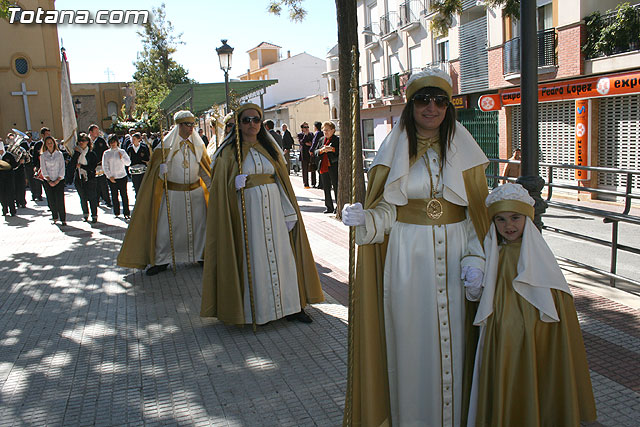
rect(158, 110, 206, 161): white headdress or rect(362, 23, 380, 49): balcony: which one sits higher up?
rect(362, 23, 380, 49): balcony

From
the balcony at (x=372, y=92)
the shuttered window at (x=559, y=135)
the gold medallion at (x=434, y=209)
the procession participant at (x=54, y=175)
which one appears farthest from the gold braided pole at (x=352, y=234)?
the balcony at (x=372, y=92)

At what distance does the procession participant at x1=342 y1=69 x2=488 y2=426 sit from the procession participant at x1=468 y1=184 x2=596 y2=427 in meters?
0.14

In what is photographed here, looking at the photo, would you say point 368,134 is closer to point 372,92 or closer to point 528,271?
point 372,92

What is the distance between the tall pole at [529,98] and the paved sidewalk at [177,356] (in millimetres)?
1380

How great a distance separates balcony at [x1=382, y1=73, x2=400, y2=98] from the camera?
30.3 m

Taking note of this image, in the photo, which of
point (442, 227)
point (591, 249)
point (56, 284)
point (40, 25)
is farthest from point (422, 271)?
point (40, 25)

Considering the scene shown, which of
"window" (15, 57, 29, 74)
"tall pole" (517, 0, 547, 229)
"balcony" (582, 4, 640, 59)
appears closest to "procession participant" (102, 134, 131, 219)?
"tall pole" (517, 0, 547, 229)

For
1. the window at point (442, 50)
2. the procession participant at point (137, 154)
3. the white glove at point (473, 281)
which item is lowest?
the white glove at point (473, 281)

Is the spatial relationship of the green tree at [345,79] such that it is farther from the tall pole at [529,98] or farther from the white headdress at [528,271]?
the white headdress at [528,271]

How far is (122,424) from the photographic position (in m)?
3.70

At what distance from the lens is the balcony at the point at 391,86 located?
30.3 metres

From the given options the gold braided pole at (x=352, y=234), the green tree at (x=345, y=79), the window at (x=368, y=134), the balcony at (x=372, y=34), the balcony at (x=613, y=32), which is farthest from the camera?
the window at (x=368, y=134)

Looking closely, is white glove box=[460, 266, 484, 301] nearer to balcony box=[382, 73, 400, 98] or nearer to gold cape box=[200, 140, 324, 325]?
gold cape box=[200, 140, 324, 325]

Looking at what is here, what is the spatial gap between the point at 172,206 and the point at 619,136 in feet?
45.4
